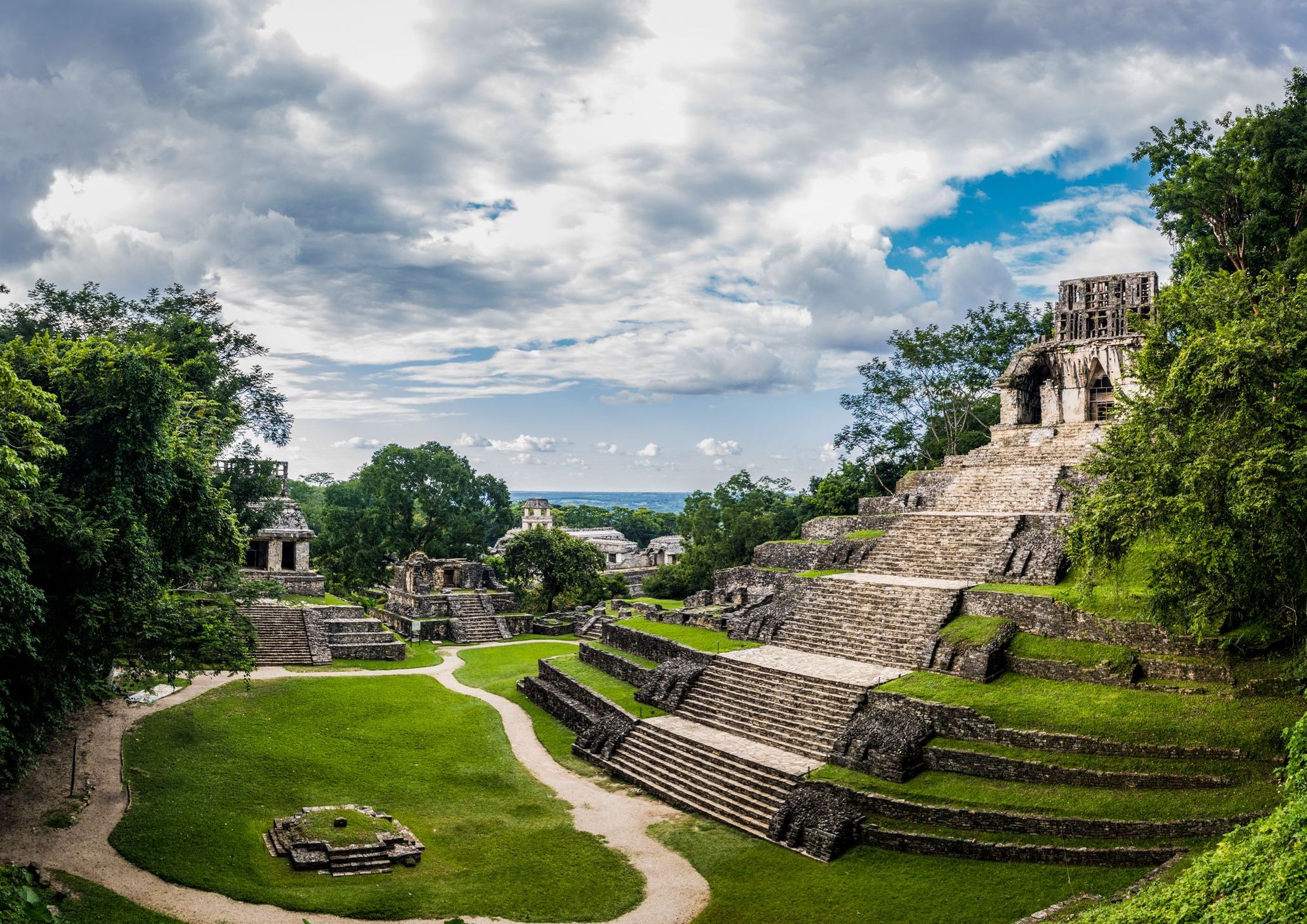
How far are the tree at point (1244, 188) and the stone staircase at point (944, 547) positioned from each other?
839cm

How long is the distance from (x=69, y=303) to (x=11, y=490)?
22947mm

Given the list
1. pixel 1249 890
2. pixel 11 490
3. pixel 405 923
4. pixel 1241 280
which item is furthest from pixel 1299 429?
pixel 11 490

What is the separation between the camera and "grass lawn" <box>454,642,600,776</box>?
1981 centimetres

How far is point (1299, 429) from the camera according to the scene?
1310 cm

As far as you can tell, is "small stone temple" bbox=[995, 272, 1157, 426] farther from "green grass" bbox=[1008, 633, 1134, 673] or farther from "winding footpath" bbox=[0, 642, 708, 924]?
"winding footpath" bbox=[0, 642, 708, 924]

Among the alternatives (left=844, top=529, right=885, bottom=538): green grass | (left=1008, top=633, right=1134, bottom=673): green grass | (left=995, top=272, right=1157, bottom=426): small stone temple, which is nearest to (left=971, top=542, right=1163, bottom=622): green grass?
(left=1008, top=633, right=1134, bottom=673): green grass

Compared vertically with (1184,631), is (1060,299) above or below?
above

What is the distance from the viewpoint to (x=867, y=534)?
2666 centimetres

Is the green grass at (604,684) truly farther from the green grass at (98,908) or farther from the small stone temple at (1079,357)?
the small stone temple at (1079,357)

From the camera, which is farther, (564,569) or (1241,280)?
(564,569)

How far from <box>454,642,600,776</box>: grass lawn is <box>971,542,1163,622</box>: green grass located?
10.0 meters

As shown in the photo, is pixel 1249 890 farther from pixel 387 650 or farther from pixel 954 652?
pixel 387 650

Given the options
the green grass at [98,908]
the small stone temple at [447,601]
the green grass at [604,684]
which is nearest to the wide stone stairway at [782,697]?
the green grass at [604,684]

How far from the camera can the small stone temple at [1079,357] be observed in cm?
2938
